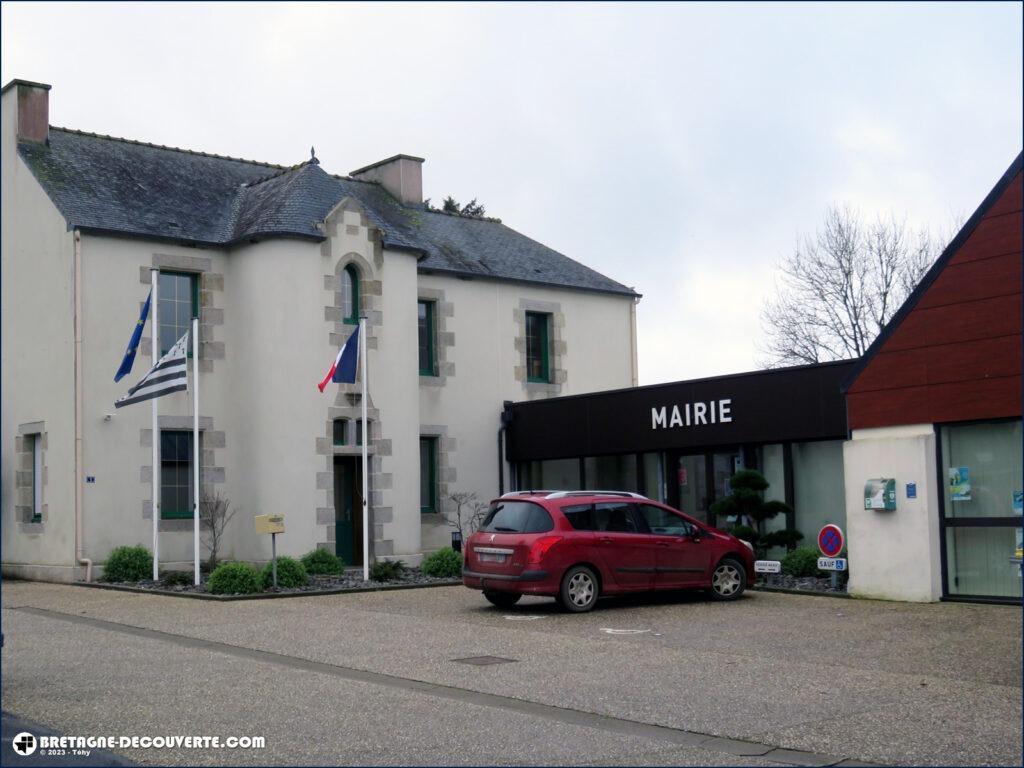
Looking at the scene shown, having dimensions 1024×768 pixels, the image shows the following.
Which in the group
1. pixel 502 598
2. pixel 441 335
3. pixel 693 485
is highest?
pixel 441 335

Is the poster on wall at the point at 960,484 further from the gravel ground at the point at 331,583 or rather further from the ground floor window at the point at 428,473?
the ground floor window at the point at 428,473

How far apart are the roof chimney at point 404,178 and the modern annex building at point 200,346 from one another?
12.4 ft

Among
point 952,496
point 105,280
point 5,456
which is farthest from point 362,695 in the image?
point 5,456

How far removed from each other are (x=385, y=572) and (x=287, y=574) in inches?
80.6

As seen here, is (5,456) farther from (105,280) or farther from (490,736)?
(490,736)

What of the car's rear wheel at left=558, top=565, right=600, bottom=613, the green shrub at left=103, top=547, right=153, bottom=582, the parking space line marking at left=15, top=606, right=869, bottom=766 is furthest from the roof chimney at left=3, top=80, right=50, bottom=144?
the car's rear wheel at left=558, top=565, right=600, bottom=613

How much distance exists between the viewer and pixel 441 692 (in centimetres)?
980

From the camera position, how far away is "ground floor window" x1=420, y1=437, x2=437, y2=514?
2650 cm

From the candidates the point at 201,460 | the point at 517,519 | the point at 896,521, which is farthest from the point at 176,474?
the point at 896,521

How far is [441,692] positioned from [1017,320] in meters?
9.22

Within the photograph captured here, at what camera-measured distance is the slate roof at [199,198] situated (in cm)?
2295

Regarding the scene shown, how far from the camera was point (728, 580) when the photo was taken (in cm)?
1705

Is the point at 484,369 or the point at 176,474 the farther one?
the point at 484,369

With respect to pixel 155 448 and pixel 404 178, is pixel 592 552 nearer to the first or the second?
pixel 155 448
